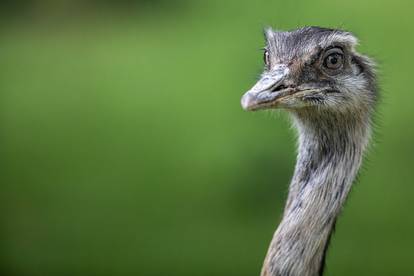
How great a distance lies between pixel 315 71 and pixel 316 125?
0.12m

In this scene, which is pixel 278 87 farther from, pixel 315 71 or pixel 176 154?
pixel 176 154

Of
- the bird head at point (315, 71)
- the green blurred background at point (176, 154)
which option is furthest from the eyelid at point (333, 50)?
the green blurred background at point (176, 154)

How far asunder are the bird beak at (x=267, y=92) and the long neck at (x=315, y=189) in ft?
0.46

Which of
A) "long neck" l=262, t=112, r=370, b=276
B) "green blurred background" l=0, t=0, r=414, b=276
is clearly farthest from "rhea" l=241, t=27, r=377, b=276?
"green blurred background" l=0, t=0, r=414, b=276

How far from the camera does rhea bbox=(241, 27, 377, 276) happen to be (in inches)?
71.8

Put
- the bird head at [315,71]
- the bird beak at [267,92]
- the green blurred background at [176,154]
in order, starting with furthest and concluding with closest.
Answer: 1. the green blurred background at [176,154]
2. the bird head at [315,71]
3. the bird beak at [267,92]

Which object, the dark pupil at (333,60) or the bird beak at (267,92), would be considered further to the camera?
the dark pupil at (333,60)

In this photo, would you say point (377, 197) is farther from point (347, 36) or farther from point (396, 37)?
point (347, 36)

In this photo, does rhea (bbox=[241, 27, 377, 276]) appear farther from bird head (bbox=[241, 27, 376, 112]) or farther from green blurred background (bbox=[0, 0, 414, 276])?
green blurred background (bbox=[0, 0, 414, 276])

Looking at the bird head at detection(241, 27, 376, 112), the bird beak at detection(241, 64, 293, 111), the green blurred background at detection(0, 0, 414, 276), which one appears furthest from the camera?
the green blurred background at detection(0, 0, 414, 276)

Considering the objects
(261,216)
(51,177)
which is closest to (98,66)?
(51,177)

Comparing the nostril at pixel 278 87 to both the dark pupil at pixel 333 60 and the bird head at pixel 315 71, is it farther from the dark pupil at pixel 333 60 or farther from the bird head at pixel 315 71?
the dark pupil at pixel 333 60

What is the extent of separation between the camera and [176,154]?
3.91m

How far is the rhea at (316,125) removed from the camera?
1.82 meters
